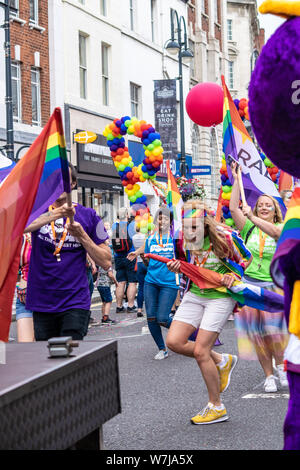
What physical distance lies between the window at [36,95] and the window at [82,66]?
2.94m

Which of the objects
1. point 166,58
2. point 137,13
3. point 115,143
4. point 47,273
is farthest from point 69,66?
point 47,273

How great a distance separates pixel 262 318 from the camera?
23.5ft

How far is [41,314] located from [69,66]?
20635 millimetres

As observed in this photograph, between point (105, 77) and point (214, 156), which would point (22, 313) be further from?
point (214, 156)

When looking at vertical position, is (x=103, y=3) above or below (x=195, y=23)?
below

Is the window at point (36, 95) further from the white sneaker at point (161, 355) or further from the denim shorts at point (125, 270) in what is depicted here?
the white sneaker at point (161, 355)

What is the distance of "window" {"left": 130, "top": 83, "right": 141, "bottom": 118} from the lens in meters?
30.6

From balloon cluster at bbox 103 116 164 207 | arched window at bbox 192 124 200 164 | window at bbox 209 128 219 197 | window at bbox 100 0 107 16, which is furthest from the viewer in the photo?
window at bbox 209 128 219 197

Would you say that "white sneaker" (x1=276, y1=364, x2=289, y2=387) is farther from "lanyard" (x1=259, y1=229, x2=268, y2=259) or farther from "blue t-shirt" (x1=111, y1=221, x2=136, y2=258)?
"blue t-shirt" (x1=111, y1=221, x2=136, y2=258)

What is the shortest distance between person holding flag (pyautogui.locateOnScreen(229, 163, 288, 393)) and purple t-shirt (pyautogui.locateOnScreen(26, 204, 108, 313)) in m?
1.72

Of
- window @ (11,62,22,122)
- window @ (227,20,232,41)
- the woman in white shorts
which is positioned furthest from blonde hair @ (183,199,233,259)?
window @ (227,20,232,41)

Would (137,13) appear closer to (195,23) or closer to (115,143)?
(195,23)

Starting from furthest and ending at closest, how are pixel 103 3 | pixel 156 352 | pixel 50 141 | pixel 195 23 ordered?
pixel 195 23 → pixel 103 3 → pixel 156 352 → pixel 50 141

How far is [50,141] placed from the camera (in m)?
4.22
